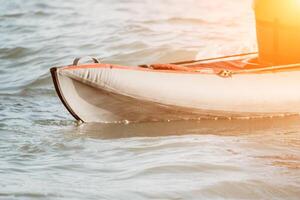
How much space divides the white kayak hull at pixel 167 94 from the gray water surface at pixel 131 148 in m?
0.14

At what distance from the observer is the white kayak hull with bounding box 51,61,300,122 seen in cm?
809

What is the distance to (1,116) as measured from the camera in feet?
29.4

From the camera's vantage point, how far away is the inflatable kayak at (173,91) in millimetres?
8102

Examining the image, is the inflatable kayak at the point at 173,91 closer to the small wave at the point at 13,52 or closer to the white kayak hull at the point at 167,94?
the white kayak hull at the point at 167,94

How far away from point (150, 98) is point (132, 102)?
0.66 feet

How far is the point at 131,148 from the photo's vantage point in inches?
282

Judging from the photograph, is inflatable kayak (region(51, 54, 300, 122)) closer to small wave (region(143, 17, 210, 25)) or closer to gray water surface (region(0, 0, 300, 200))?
gray water surface (region(0, 0, 300, 200))

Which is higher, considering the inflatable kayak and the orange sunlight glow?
the orange sunlight glow

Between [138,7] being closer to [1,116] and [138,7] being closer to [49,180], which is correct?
[1,116]

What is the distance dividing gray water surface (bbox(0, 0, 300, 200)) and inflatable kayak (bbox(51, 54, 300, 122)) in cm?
14

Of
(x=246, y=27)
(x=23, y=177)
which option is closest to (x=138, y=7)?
(x=246, y=27)

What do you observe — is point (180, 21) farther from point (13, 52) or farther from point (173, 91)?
point (173, 91)

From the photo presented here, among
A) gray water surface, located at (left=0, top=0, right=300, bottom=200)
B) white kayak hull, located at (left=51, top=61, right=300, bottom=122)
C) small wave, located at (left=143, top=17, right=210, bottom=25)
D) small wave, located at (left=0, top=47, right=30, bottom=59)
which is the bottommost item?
gray water surface, located at (left=0, top=0, right=300, bottom=200)

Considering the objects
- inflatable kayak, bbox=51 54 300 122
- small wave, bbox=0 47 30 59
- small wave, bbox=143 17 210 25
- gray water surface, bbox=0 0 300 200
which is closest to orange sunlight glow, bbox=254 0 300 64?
inflatable kayak, bbox=51 54 300 122
